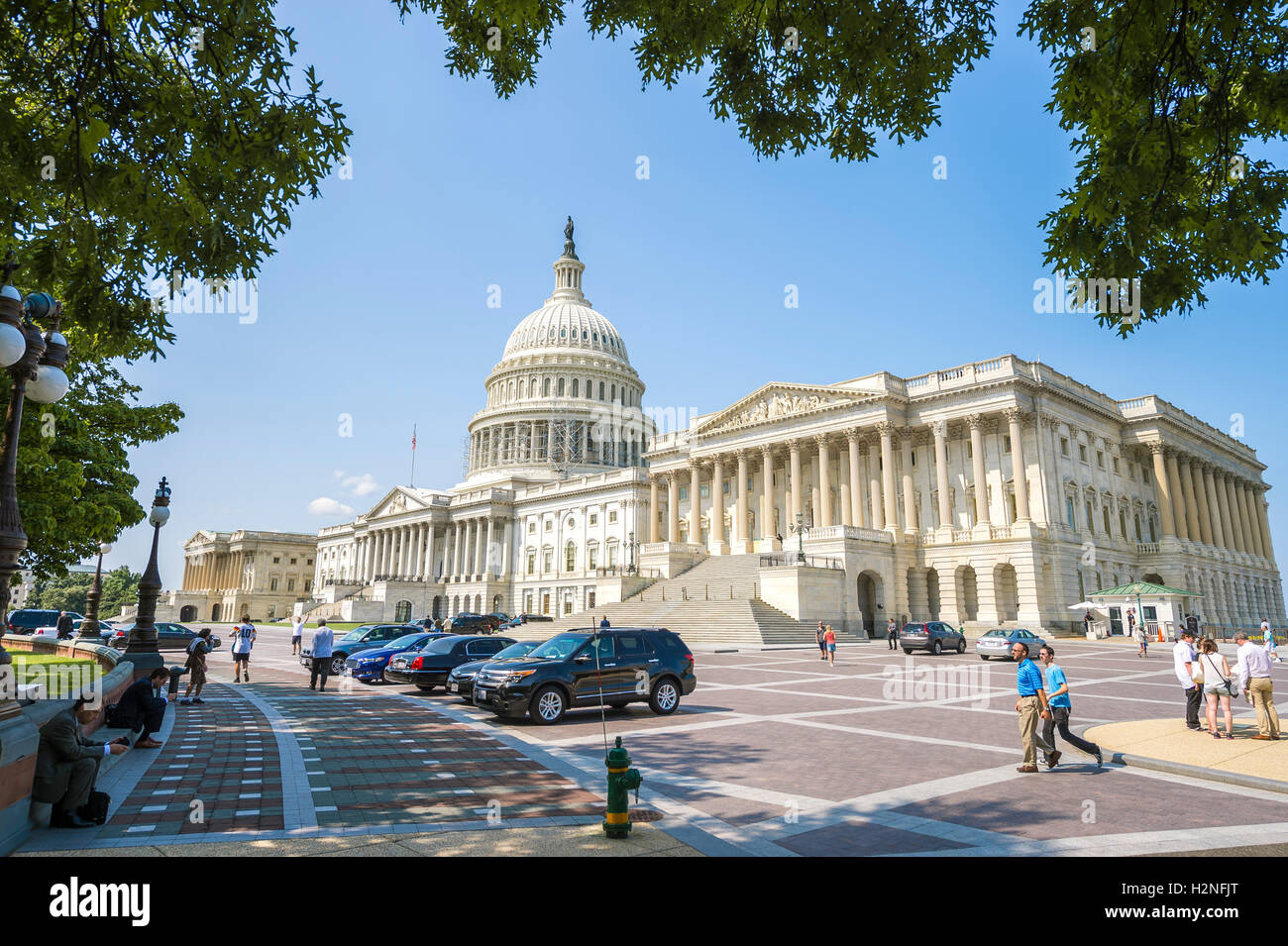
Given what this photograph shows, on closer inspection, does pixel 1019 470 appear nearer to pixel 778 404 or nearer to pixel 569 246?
pixel 778 404

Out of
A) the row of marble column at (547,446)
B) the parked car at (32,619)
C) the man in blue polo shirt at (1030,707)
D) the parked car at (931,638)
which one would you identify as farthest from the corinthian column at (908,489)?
the row of marble column at (547,446)

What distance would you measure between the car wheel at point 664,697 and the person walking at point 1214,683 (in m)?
9.73

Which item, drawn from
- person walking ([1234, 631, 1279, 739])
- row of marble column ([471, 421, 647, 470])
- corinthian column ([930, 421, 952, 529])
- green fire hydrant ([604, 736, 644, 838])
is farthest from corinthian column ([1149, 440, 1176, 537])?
green fire hydrant ([604, 736, 644, 838])

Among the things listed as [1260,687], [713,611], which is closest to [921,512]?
[713,611]

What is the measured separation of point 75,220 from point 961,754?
13.0m

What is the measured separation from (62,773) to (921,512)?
5615cm

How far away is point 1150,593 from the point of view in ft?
140

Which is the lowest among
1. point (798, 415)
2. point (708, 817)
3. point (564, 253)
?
point (708, 817)

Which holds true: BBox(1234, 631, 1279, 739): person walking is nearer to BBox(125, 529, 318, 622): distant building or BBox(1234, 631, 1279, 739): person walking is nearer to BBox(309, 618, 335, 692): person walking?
BBox(309, 618, 335, 692): person walking

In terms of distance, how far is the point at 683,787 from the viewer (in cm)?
974

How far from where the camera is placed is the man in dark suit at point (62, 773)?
7.22 m

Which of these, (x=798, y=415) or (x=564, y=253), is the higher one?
(x=564, y=253)
